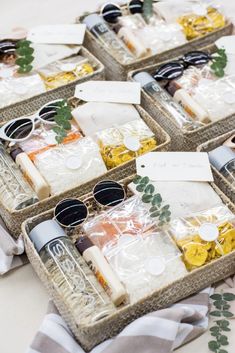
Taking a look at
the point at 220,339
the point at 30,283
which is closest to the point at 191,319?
the point at 220,339

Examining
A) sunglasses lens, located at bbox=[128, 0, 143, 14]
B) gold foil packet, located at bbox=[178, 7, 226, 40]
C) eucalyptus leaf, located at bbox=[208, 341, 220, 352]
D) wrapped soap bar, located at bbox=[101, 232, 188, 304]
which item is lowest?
eucalyptus leaf, located at bbox=[208, 341, 220, 352]

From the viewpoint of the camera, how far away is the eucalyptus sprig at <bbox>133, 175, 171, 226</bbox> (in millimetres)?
993

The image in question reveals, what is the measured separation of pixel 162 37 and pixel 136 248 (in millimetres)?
602

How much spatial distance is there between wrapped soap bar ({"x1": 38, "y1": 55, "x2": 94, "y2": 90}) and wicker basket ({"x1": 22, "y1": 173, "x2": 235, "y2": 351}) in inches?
14.7

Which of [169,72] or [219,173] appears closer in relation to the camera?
[219,173]

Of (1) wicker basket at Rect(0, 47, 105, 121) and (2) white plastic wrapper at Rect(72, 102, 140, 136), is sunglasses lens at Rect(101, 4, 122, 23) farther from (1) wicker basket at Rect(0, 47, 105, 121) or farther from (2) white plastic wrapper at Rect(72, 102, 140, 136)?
(2) white plastic wrapper at Rect(72, 102, 140, 136)

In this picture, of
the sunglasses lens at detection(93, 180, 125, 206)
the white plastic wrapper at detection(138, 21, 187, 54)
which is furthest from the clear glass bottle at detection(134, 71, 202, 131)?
the sunglasses lens at detection(93, 180, 125, 206)

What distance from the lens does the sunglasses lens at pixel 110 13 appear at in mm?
1432

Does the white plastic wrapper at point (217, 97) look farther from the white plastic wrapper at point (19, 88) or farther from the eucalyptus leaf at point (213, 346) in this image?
the eucalyptus leaf at point (213, 346)

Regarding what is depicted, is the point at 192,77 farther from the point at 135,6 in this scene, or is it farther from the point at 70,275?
the point at 70,275

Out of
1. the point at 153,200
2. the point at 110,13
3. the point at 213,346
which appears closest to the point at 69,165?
the point at 153,200

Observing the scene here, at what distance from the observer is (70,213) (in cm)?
101

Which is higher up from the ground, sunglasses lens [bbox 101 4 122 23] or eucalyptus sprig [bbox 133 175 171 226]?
sunglasses lens [bbox 101 4 122 23]

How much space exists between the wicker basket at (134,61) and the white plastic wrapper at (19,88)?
17cm
